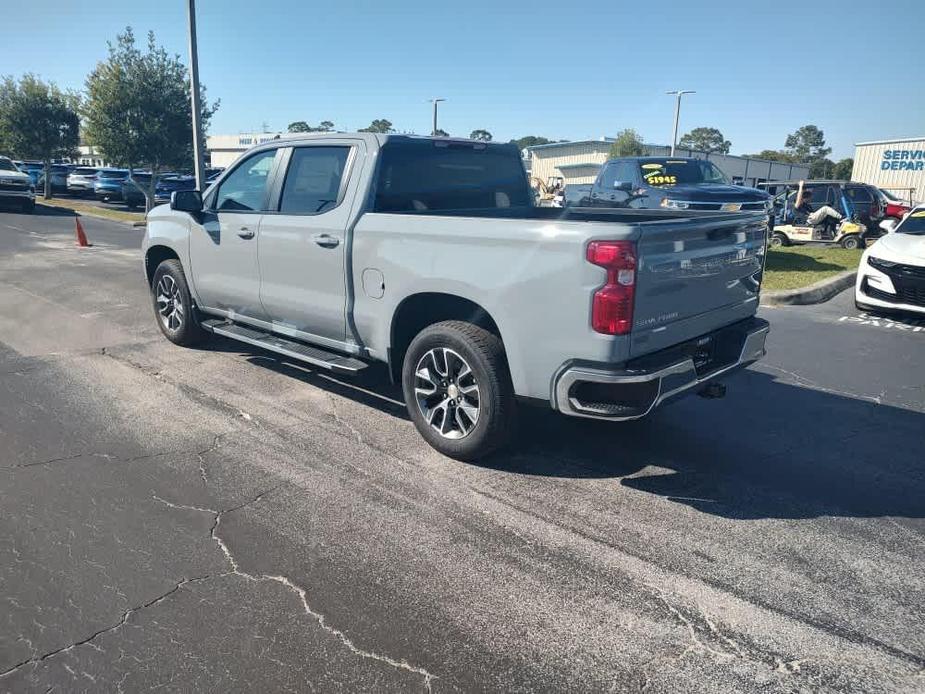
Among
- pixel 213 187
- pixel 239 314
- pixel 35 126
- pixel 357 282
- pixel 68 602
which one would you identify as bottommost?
pixel 68 602

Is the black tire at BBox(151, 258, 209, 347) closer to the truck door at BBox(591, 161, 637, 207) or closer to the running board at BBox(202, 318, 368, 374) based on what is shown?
the running board at BBox(202, 318, 368, 374)

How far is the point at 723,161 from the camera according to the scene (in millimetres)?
58688

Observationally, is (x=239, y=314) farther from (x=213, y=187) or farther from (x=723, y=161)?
(x=723, y=161)

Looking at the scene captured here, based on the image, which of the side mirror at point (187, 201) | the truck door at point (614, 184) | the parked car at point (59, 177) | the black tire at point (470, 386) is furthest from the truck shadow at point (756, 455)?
the parked car at point (59, 177)

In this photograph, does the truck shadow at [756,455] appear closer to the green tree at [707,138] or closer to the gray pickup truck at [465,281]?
the gray pickup truck at [465,281]

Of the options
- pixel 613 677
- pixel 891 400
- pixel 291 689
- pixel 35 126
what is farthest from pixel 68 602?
pixel 35 126

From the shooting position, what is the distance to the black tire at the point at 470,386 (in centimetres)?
403

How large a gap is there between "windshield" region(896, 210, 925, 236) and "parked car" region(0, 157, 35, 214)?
25.9 meters

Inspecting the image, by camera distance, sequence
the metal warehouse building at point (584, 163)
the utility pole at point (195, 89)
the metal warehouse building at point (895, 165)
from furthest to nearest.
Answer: the metal warehouse building at point (584, 163) → the metal warehouse building at point (895, 165) → the utility pole at point (195, 89)

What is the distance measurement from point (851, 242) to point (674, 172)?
25.1ft

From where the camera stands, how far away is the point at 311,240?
4.98 meters

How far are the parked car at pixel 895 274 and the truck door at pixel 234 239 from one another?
7601 millimetres

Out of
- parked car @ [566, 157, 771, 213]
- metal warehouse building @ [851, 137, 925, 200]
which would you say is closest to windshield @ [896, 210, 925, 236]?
parked car @ [566, 157, 771, 213]

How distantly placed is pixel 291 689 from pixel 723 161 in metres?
63.0
